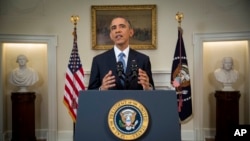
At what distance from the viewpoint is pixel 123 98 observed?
59.4 inches

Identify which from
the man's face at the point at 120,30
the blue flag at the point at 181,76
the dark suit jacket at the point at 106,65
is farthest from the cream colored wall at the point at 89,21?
the man's face at the point at 120,30

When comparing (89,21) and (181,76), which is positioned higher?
(89,21)

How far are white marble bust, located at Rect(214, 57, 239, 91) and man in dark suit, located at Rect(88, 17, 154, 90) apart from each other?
10.4ft

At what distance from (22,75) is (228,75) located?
380cm

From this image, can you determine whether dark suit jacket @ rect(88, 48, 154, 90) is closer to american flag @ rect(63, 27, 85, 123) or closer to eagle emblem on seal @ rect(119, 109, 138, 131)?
eagle emblem on seal @ rect(119, 109, 138, 131)

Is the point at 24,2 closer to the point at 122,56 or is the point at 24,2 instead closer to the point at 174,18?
the point at 174,18

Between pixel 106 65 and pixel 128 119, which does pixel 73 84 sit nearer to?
pixel 106 65

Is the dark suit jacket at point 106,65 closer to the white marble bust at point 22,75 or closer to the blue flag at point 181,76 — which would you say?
the blue flag at point 181,76

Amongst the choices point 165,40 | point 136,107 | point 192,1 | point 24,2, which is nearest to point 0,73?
point 24,2

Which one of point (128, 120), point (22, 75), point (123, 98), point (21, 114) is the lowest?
point (21, 114)

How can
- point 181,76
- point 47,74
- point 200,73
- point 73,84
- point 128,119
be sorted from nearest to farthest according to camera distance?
point 128,119 < point 73,84 < point 181,76 < point 200,73 < point 47,74

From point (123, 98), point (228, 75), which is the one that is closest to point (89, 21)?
point (228, 75)

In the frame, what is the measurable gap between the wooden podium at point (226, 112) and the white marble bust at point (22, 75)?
347 cm

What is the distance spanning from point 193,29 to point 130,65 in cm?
350
